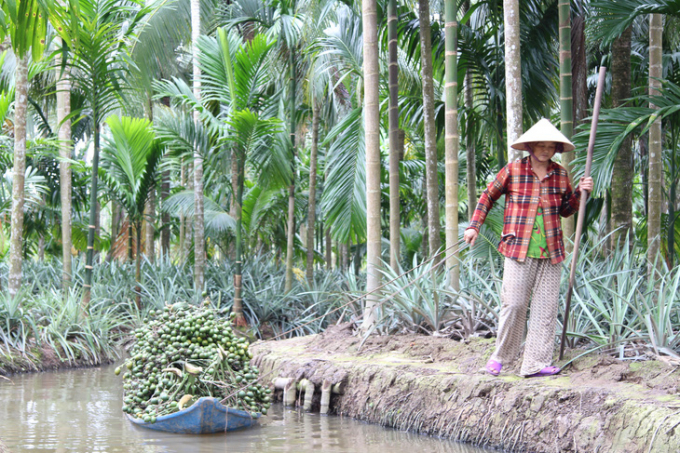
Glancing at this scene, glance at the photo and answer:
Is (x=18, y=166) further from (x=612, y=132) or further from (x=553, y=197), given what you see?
(x=612, y=132)

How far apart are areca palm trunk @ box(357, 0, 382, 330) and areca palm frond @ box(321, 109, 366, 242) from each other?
4.51 ft

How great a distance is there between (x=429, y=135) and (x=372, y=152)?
3.78ft

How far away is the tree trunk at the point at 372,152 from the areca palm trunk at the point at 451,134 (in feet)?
2.60

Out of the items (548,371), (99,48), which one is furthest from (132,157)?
(548,371)

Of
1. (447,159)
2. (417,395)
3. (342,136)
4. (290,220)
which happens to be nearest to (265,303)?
(290,220)

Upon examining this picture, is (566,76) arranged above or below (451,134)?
above

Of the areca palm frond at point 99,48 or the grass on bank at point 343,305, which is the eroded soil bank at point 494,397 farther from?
the areca palm frond at point 99,48

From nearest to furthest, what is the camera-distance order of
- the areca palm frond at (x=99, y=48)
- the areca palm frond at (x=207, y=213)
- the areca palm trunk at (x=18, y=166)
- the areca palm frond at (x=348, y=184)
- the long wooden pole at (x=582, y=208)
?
1. the long wooden pole at (x=582, y=208)
2. the areca palm frond at (x=348, y=184)
3. the areca palm trunk at (x=18, y=166)
4. the areca palm frond at (x=99, y=48)
5. the areca palm frond at (x=207, y=213)

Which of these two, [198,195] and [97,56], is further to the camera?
[198,195]

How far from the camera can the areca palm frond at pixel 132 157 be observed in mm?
10914

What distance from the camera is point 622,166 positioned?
7.17 metres

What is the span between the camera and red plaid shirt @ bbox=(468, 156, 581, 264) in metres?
4.90

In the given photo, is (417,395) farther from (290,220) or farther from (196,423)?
(290,220)

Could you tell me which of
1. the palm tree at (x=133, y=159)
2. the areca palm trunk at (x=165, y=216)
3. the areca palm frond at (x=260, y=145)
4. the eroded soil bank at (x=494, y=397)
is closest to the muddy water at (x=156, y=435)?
the eroded soil bank at (x=494, y=397)
